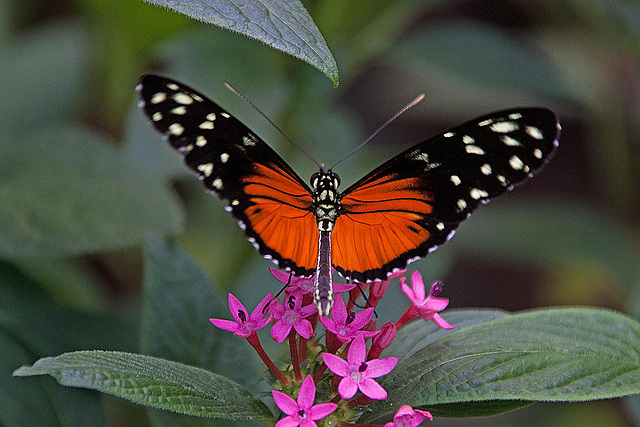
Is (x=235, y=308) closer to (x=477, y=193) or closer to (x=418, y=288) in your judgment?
(x=418, y=288)

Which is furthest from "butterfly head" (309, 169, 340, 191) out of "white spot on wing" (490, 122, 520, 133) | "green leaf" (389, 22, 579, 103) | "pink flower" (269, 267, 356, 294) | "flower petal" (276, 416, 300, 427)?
"green leaf" (389, 22, 579, 103)

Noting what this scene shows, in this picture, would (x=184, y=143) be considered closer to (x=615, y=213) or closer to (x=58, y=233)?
(x=58, y=233)

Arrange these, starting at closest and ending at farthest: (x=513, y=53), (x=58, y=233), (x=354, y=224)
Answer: (x=354, y=224) < (x=58, y=233) < (x=513, y=53)

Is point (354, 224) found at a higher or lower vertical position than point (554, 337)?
higher

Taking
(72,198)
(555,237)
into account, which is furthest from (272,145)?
(555,237)

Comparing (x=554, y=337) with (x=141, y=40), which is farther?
(x=141, y=40)

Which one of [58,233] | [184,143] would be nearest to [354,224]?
[184,143]

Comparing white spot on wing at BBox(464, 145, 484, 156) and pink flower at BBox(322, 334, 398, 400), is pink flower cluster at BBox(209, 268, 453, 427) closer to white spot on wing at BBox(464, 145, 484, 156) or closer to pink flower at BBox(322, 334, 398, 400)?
pink flower at BBox(322, 334, 398, 400)

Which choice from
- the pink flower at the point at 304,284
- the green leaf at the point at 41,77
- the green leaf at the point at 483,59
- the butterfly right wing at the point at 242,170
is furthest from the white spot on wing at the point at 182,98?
the green leaf at the point at 483,59
